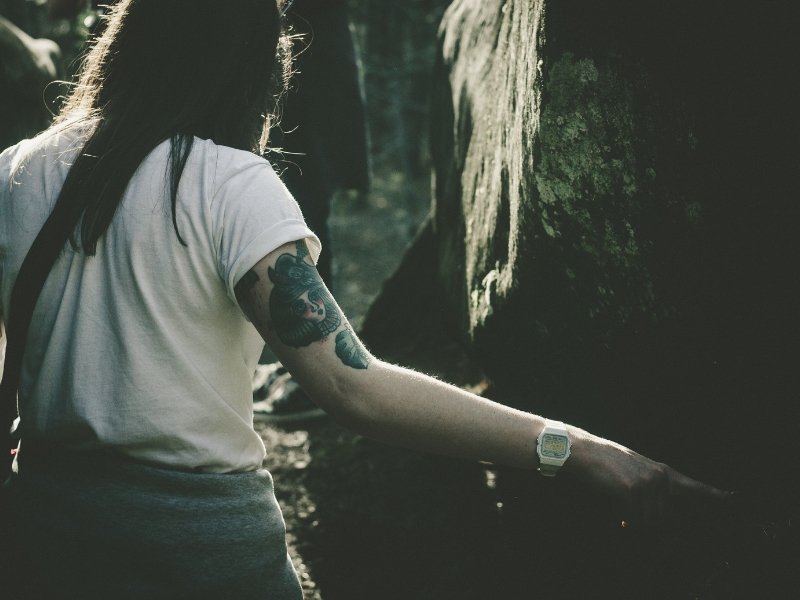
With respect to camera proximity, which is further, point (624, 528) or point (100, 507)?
point (624, 528)

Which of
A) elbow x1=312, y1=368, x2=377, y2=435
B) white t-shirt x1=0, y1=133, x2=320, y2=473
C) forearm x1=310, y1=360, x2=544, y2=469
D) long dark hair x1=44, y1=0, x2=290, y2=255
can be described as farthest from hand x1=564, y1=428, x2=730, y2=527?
long dark hair x1=44, y1=0, x2=290, y2=255

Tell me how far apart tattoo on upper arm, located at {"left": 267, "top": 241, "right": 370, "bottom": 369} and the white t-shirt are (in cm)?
6

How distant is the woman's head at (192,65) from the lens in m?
1.46

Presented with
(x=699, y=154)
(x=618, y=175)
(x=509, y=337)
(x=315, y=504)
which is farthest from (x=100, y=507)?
(x=315, y=504)

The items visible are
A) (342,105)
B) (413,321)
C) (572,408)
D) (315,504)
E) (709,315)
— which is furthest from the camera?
(413,321)

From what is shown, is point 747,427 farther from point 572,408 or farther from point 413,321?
point 413,321

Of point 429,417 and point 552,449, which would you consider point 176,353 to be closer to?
point 429,417

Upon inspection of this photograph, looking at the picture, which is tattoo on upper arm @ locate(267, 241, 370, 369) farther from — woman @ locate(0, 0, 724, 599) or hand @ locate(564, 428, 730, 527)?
hand @ locate(564, 428, 730, 527)

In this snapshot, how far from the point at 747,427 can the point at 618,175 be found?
777 millimetres

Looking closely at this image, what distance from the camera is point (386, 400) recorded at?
4.40 ft

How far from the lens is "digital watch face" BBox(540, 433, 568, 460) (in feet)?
4.52

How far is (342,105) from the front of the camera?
375cm

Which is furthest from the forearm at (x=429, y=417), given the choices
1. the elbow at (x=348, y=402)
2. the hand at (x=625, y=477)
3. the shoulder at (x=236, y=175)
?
the shoulder at (x=236, y=175)

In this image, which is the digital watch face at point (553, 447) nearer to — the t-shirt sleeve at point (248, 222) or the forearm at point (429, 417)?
the forearm at point (429, 417)
